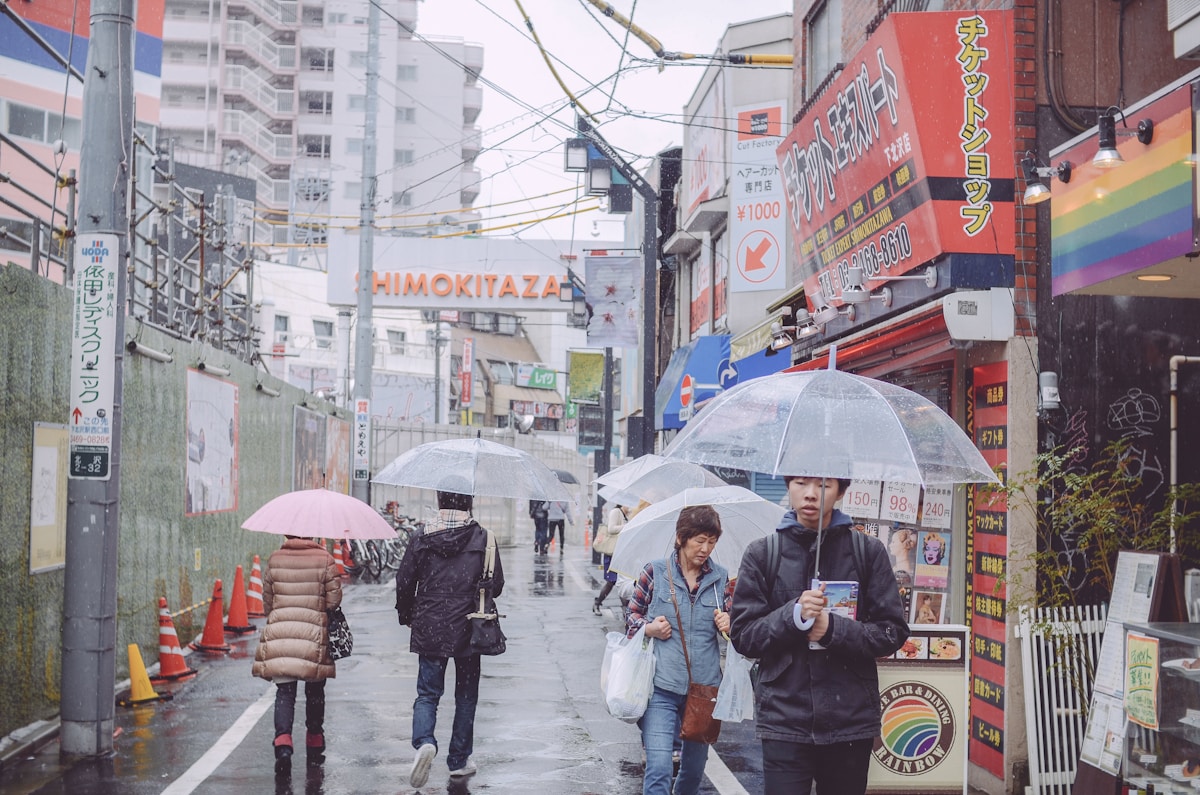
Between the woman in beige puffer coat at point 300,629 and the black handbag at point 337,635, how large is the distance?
0.05 m

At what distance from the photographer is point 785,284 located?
60.5 feet

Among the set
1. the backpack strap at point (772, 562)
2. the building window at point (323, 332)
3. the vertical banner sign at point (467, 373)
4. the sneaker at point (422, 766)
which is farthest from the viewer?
the building window at point (323, 332)

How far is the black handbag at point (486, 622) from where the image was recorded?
805 centimetres

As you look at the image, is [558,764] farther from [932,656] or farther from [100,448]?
[100,448]

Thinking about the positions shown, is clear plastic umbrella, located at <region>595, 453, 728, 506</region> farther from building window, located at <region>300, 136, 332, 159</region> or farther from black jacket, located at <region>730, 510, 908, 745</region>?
building window, located at <region>300, 136, 332, 159</region>

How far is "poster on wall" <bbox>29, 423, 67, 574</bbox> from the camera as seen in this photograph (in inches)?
375

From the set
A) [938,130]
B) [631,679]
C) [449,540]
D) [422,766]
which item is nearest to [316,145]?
[938,130]

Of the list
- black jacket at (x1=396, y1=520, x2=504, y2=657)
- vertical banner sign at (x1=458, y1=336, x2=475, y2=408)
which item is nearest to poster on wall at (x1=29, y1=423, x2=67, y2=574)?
black jacket at (x1=396, y1=520, x2=504, y2=657)

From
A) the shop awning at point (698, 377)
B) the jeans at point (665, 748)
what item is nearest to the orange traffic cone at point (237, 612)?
the shop awning at point (698, 377)

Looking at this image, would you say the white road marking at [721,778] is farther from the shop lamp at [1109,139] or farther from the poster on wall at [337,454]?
the poster on wall at [337,454]

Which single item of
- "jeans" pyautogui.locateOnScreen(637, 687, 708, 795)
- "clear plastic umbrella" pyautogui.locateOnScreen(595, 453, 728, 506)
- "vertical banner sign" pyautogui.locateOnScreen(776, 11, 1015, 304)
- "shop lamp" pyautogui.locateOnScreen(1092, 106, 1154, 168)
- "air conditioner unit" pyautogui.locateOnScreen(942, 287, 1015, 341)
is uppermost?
"vertical banner sign" pyautogui.locateOnScreen(776, 11, 1015, 304)

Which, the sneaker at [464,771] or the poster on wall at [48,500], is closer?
the sneaker at [464,771]

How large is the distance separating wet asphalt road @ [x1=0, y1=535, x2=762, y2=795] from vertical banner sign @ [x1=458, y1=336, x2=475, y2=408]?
42.4m

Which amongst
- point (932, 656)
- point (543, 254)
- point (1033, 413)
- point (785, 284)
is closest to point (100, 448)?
point (932, 656)
